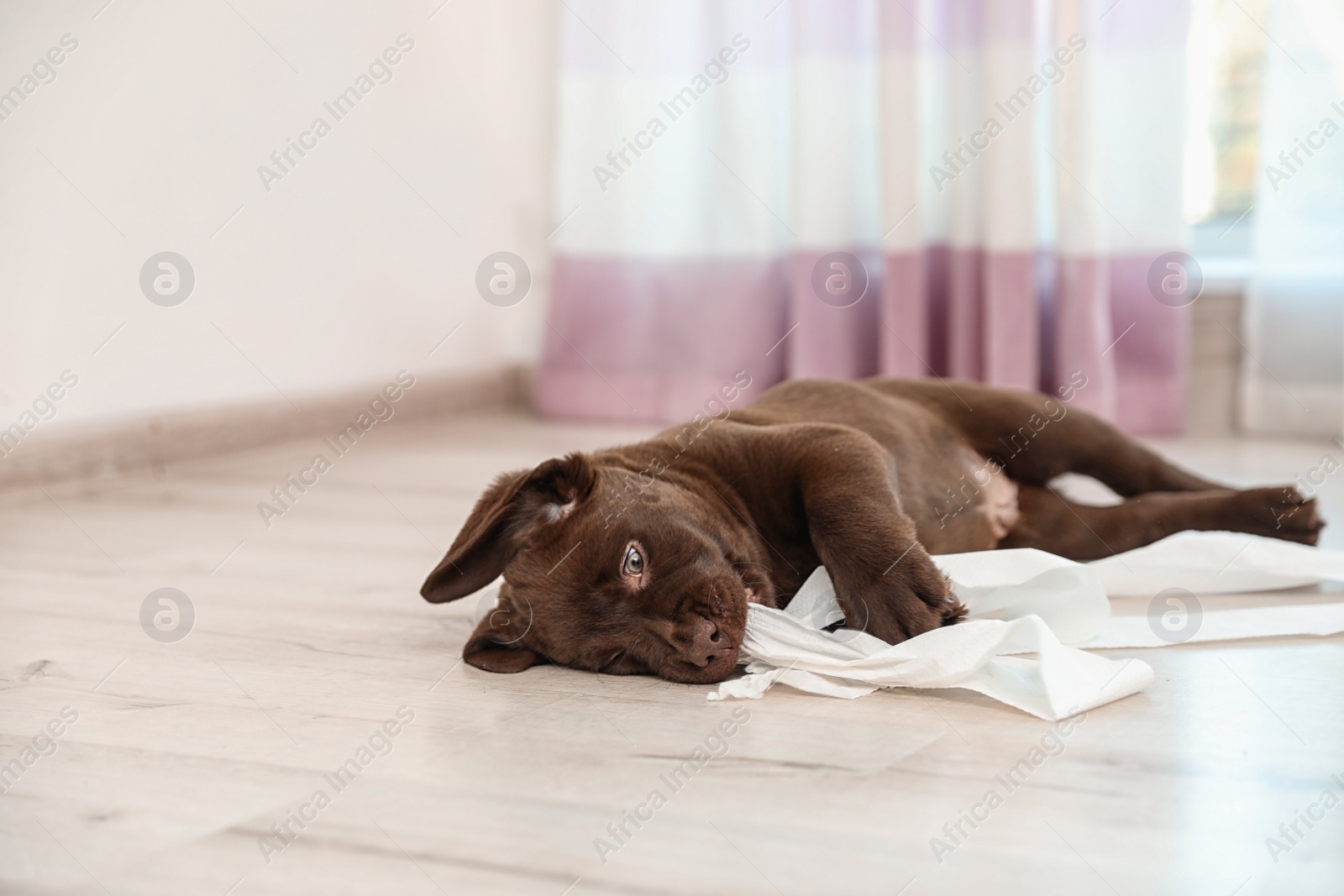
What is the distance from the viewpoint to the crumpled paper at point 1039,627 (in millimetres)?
1569

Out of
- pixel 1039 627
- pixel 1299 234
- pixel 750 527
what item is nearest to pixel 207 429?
pixel 750 527

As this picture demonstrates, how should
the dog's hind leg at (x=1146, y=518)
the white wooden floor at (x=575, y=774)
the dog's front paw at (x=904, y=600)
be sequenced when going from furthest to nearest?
the dog's hind leg at (x=1146, y=518)
the dog's front paw at (x=904, y=600)
the white wooden floor at (x=575, y=774)

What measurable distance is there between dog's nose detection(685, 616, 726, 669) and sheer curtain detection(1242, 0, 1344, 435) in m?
2.84

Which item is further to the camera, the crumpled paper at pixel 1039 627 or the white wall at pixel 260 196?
the white wall at pixel 260 196

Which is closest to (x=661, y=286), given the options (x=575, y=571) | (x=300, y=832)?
(x=575, y=571)

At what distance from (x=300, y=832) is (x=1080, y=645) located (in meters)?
1.12

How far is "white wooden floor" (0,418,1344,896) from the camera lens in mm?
1160

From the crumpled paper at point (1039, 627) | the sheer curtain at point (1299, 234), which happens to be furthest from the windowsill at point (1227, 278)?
the crumpled paper at point (1039, 627)

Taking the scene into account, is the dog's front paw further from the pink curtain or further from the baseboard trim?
the baseboard trim

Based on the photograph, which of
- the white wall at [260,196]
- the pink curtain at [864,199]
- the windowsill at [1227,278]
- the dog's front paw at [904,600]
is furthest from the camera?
A: the windowsill at [1227,278]

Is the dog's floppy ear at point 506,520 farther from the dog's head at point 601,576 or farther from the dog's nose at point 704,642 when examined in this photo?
the dog's nose at point 704,642

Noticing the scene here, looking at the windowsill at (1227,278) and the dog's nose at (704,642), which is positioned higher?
the windowsill at (1227,278)

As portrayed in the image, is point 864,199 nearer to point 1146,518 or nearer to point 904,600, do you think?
point 1146,518

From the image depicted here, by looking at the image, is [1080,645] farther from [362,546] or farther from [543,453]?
[543,453]
